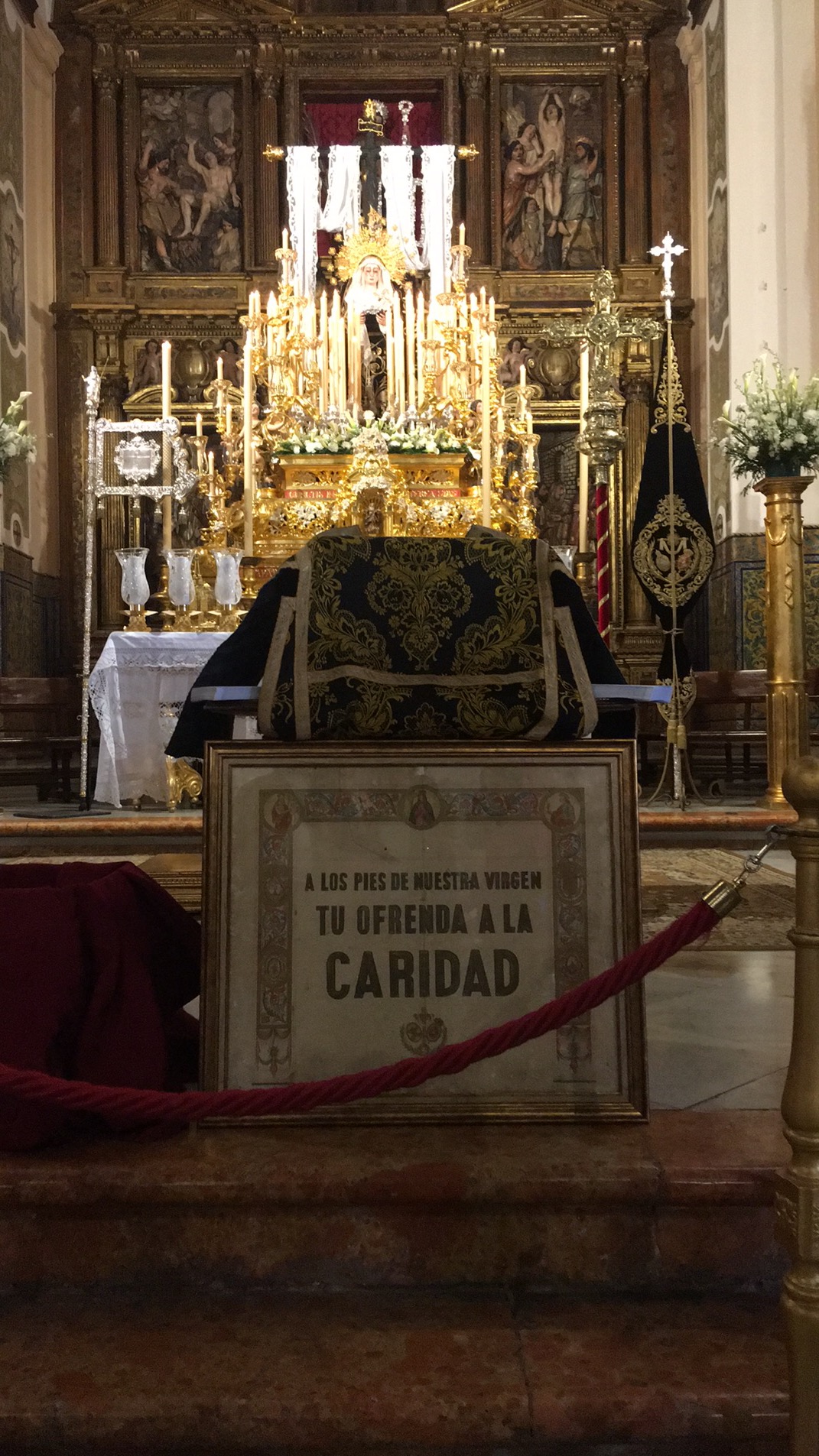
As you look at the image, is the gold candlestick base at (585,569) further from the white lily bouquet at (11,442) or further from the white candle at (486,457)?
the white lily bouquet at (11,442)

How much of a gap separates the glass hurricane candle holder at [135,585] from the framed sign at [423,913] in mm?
5122

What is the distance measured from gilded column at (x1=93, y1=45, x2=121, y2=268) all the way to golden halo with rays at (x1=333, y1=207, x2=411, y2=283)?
374 centimetres

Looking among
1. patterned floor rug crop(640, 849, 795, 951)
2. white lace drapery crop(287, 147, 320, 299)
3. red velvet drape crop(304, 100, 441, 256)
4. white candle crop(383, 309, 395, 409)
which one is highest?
red velvet drape crop(304, 100, 441, 256)

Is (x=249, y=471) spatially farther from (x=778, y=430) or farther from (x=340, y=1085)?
(x=340, y=1085)

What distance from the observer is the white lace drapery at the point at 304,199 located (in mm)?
11016

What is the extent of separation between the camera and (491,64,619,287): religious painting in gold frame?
12.1m

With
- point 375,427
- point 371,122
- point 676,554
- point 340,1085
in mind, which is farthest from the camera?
point 371,122

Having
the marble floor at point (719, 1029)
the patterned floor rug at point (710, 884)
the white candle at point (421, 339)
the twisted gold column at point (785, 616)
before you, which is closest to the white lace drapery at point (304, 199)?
the white candle at point (421, 339)

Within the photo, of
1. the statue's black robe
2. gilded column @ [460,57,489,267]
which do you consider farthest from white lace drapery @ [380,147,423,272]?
the statue's black robe

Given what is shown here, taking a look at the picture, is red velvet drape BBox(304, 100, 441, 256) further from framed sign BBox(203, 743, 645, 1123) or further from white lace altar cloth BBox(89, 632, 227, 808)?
framed sign BBox(203, 743, 645, 1123)

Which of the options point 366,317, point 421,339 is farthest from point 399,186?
point 421,339

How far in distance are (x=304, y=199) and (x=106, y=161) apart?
2317mm

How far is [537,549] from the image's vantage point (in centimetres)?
234

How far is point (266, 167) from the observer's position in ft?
39.3
